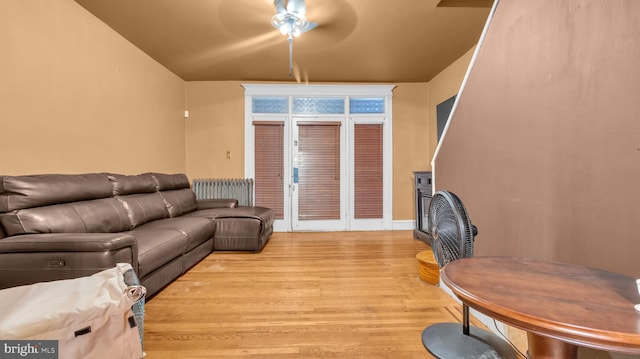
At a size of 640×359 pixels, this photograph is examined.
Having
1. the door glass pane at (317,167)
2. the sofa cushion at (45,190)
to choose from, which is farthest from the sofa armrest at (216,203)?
the sofa cushion at (45,190)

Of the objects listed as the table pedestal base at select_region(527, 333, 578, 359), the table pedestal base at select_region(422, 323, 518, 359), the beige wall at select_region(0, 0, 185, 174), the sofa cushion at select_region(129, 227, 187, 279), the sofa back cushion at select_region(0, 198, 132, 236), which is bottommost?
the table pedestal base at select_region(422, 323, 518, 359)

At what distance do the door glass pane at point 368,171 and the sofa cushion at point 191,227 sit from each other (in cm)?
259

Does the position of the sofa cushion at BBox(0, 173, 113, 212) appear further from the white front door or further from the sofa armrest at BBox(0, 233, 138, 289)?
the white front door

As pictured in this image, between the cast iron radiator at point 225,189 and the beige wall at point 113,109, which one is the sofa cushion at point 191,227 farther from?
the cast iron radiator at point 225,189

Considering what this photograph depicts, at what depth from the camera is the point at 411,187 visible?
504 centimetres

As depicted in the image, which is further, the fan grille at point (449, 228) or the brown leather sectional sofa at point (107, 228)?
the brown leather sectional sofa at point (107, 228)

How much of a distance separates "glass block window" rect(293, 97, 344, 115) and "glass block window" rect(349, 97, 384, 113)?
198 mm

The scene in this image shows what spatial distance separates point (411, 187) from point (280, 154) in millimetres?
2411

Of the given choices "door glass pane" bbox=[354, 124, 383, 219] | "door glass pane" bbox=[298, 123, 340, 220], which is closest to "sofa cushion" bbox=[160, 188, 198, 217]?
"door glass pane" bbox=[298, 123, 340, 220]

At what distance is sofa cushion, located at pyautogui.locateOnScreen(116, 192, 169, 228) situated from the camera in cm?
279

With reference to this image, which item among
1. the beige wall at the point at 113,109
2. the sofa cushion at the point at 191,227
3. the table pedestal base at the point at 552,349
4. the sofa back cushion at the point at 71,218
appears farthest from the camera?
the sofa cushion at the point at 191,227

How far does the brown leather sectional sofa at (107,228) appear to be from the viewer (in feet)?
5.55

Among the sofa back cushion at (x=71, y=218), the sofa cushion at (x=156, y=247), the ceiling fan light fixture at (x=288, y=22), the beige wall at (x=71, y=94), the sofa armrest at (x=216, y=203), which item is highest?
the ceiling fan light fixture at (x=288, y=22)

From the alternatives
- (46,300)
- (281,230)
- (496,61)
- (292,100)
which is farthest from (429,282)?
(292,100)
